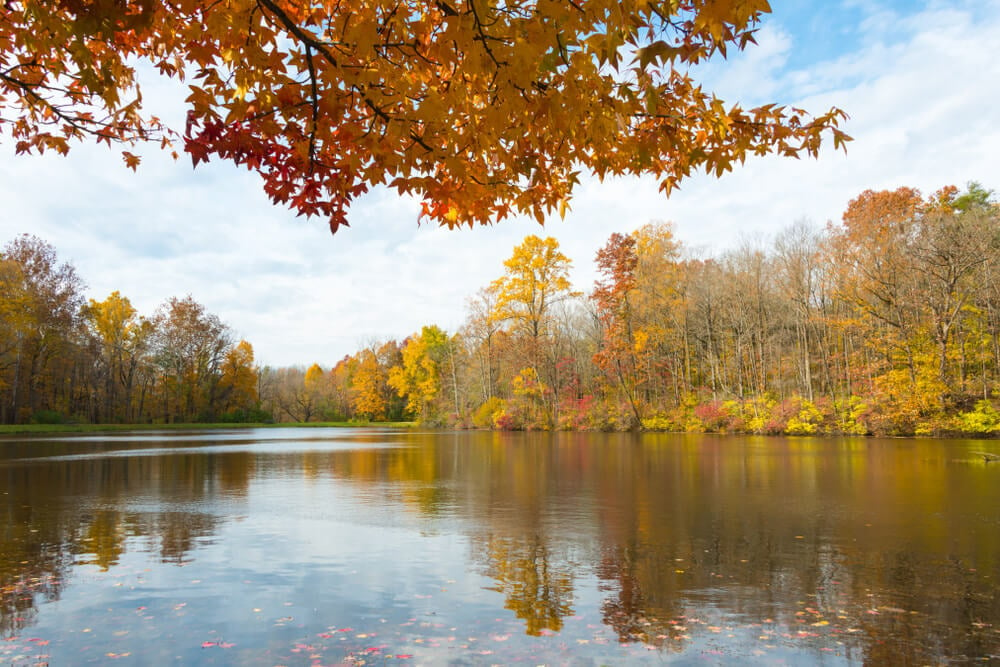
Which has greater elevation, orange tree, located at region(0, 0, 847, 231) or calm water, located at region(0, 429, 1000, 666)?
orange tree, located at region(0, 0, 847, 231)

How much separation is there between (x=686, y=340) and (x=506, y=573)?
3301cm

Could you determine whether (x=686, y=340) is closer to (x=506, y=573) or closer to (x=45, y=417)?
(x=506, y=573)

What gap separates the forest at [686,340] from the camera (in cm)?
2625

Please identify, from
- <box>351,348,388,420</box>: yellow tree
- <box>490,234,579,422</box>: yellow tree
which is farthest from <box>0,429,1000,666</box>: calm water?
<box>351,348,388,420</box>: yellow tree

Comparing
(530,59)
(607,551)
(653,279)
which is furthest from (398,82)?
(653,279)

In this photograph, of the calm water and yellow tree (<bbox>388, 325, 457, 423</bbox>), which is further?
yellow tree (<bbox>388, 325, 457, 423</bbox>)

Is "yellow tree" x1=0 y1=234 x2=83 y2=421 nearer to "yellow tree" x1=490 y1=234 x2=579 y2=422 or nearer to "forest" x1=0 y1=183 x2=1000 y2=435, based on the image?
"forest" x1=0 y1=183 x2=1000 y2=435

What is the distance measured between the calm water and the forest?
18.7 m

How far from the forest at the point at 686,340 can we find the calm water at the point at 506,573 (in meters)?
18.7

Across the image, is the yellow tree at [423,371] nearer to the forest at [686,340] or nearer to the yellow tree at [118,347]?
the forest at [686,340]

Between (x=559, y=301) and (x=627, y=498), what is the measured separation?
102 feet

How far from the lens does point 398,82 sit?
11.8 ft

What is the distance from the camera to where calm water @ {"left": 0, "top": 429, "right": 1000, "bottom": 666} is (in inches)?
150

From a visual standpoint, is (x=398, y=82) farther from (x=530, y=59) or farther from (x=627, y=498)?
(x=627, y=498)
